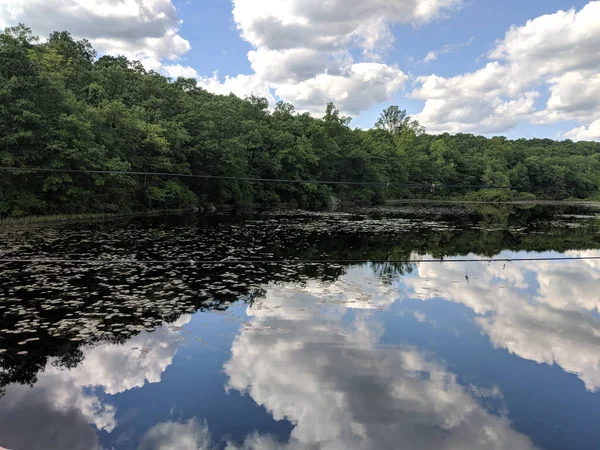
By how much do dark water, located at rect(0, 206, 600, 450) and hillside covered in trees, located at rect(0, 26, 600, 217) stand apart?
28.9 ft

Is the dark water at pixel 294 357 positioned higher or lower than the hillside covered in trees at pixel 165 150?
lower

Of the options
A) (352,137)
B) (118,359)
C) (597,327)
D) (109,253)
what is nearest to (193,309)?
(118,359)

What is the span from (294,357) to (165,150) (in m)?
26.4

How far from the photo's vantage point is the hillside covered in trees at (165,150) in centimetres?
2164

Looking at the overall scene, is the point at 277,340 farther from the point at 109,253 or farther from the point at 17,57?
the point at 17,57

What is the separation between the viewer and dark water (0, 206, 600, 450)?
480 cm

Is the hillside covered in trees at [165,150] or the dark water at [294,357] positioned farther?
the hillside covered in trees at [165,150]

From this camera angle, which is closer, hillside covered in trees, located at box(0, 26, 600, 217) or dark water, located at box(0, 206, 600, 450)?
dark water, located at box(0, 206, 600, 450)

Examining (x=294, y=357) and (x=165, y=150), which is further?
(x=165, y=150)

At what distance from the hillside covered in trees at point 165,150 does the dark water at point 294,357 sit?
347 inches

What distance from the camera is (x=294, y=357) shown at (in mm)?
6637

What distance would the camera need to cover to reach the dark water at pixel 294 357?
480 centimetres

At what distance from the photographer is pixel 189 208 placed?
3528cm

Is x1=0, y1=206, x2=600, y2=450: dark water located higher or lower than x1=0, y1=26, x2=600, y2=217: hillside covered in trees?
lower
